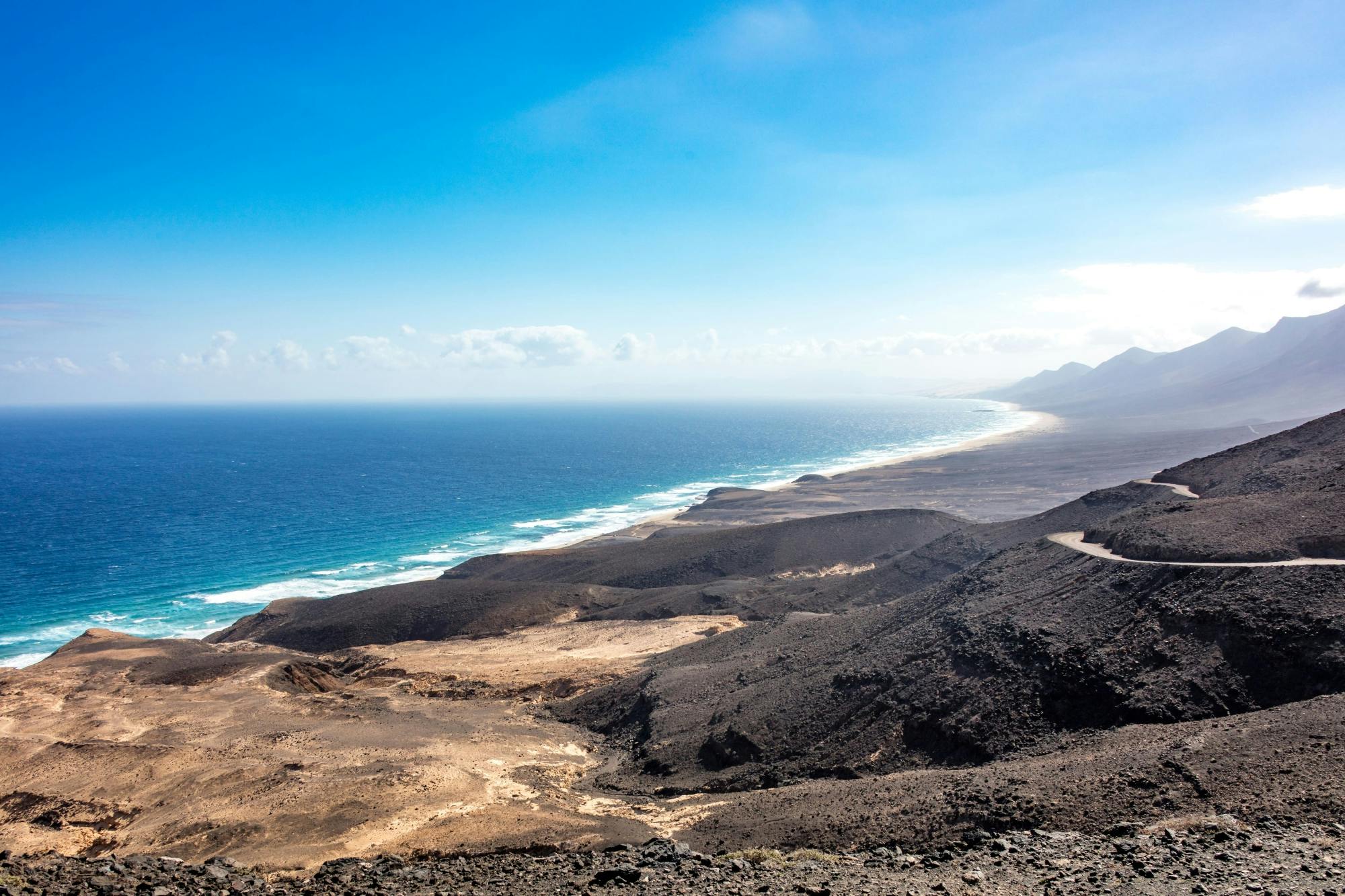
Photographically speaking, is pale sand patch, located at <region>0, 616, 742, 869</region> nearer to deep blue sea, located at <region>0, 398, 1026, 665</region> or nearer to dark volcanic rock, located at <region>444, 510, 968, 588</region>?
dark volcanic rock, located at <region>444, 510, 968, 588</region>

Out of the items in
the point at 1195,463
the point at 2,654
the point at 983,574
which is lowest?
the point at 2,654

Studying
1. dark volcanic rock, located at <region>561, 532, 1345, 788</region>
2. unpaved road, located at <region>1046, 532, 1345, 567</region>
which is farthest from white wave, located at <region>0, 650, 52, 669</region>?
unpaved road, located at <region>1046, 532, 1345, 567</region>

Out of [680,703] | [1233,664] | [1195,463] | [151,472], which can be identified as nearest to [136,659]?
[680,703]

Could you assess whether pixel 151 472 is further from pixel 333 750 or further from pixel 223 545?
pixel 333 750

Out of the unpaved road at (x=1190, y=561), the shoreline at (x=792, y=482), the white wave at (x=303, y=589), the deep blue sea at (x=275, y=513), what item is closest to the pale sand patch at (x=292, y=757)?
the unpaved road at (x=1190, y=561)

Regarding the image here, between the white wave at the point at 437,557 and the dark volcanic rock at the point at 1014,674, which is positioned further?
the white wave at the point at 437,557

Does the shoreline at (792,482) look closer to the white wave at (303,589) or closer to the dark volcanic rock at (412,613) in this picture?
the white wave at (303,589)
